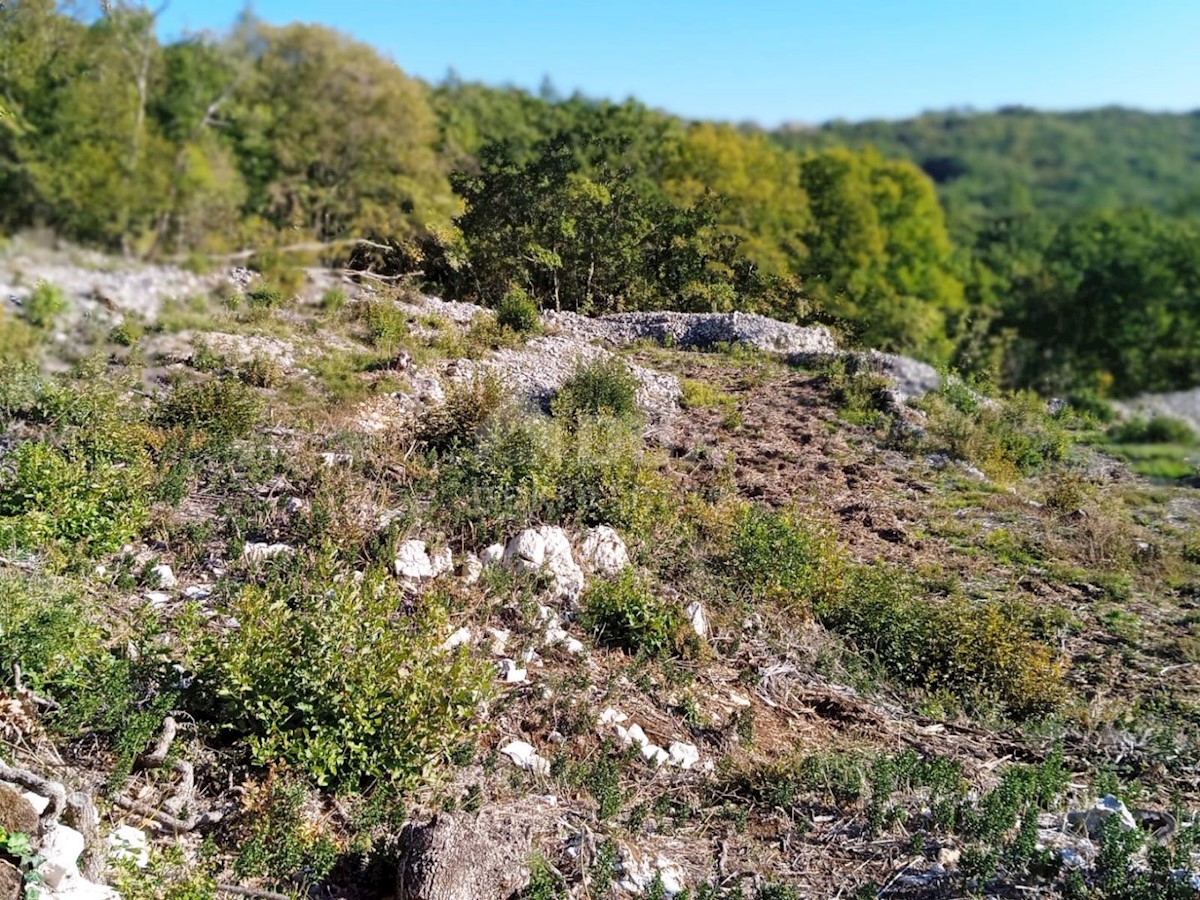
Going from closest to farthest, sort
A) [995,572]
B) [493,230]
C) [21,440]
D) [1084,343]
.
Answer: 1. [21,440]
2. [995,572]
3. [493,230]
4. [1084,343]

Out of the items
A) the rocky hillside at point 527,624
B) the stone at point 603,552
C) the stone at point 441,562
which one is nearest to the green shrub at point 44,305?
the rocky hillside at point 527,624

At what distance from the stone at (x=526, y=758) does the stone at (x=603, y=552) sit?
1597mm

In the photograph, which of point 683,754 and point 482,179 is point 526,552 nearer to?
point 683,754

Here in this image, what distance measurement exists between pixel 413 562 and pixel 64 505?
1.77 meters

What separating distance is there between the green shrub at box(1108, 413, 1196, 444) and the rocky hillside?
161cm

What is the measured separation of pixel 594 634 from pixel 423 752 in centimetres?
158

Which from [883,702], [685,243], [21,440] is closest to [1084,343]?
[685,243]

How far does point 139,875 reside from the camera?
3.15 meters

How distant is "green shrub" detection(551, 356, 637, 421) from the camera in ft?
25.7

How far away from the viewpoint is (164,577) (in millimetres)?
4918

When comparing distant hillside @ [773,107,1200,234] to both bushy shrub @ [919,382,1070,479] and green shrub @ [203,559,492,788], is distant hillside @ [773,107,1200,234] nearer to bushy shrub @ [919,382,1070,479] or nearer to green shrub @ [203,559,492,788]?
bushy shrub @ [919,382,1070,479]

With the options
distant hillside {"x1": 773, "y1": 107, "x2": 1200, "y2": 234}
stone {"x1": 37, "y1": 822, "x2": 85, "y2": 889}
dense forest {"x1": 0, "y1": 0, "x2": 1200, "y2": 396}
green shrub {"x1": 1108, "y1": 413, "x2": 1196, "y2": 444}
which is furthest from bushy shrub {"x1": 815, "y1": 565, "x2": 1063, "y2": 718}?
distant hillside {"x1": 773, "y1": 107, "x2": 1200, "y2": 234}

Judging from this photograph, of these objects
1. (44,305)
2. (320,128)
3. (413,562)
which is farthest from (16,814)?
(44,305)

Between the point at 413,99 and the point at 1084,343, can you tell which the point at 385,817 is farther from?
the point at 1084,343
